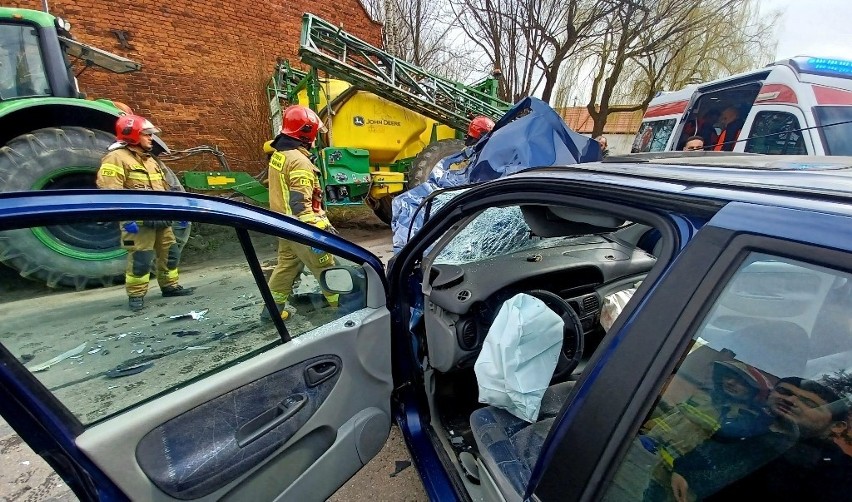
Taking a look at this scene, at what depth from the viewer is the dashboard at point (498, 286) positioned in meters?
1.74

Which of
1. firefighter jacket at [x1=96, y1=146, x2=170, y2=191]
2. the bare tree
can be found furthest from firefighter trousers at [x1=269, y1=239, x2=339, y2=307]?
the bare tree

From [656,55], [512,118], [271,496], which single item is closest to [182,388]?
[271,496]

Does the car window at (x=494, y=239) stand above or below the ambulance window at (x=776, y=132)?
below

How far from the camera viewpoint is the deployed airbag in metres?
1.37

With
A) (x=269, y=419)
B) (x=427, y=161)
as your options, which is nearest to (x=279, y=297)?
(x=269, y=419)

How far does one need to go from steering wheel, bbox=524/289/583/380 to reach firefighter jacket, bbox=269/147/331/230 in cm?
224

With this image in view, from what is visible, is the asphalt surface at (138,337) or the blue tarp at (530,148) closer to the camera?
the asphalt surface at (138,337)

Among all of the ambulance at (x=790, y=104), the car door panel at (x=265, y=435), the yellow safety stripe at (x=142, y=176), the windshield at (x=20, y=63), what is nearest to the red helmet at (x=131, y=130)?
the yellow safety stripe at (x=142, y=176)

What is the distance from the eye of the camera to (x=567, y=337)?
5.59 feet

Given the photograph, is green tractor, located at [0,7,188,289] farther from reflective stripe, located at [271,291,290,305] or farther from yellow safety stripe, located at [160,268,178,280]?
reflective stripe, located at [271,291,290,305]

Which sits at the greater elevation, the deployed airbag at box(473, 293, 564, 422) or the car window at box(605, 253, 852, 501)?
the car window at box(605, 253, 852, 501)

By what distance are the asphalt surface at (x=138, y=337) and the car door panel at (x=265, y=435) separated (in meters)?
0.10

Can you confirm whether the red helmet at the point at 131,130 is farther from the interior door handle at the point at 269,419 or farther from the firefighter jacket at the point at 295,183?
the interior door handle at the point at 269,419

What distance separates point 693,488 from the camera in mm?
760
